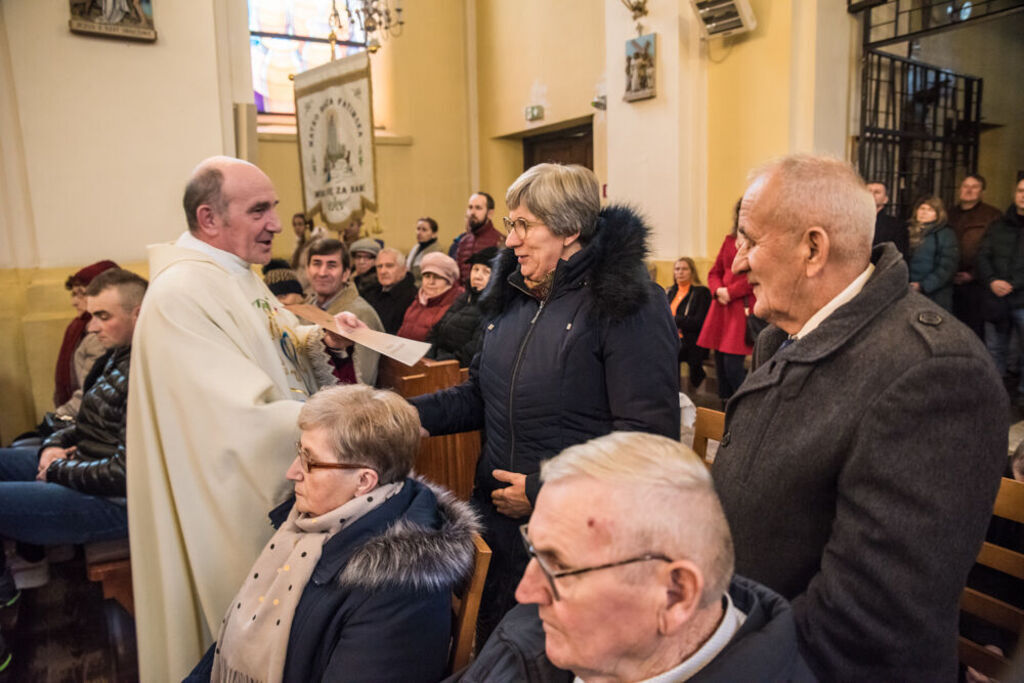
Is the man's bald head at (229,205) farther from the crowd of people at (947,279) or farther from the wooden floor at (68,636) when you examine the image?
the crowd of people at (947,279)

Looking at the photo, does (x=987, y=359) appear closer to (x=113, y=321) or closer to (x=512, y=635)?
(x=512, y=635)

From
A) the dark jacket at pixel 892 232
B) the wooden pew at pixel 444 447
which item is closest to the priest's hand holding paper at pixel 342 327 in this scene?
the wooden pew at pixel 444 447

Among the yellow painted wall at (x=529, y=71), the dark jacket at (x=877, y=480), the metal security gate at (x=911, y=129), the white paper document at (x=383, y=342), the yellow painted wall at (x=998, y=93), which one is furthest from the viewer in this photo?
the yellow painted wall at (x=529, y=71)

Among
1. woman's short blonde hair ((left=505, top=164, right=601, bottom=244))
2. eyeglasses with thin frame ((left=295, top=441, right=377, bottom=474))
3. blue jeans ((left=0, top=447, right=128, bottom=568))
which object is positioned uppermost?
woman's short blonde hair ((left=505, top=164, right=601, bottom=244))

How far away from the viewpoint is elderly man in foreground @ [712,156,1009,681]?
1052mm

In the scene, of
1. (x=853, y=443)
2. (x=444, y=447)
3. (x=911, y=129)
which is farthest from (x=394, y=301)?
(x=911, y=129)

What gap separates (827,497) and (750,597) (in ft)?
0.95

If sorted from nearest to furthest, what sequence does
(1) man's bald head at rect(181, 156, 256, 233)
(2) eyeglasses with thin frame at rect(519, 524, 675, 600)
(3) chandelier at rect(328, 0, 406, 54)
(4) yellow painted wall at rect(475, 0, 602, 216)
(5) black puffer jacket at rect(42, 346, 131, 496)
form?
(2) eyeglasses with thin frame at rect(519, 524, 675, 600) → (1) man's bald head at rect(181, 156, 256, 233) → (5) black puffer jacket at rect(42, 346, 131, 496) → (3) chandelier at rect(328, 0, 406, 54) → (4) yellow painted wall at rect(475, 0, 602, 216)

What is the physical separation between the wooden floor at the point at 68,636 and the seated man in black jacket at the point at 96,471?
509mm

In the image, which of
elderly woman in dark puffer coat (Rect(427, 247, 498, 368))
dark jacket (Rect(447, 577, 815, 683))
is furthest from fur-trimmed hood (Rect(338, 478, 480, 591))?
elderly woman in dark puffer coat (Rect(427, 247, 498, 368))

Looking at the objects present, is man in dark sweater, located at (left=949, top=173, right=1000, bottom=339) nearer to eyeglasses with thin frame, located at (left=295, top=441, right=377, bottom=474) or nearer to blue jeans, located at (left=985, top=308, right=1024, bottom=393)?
blue jeans, located at (left=985, top=308, right=1024, bottom=393)

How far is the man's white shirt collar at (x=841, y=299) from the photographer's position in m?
1.23

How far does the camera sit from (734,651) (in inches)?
35.4

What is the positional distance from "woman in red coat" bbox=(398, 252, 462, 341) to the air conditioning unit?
11.5 ft
